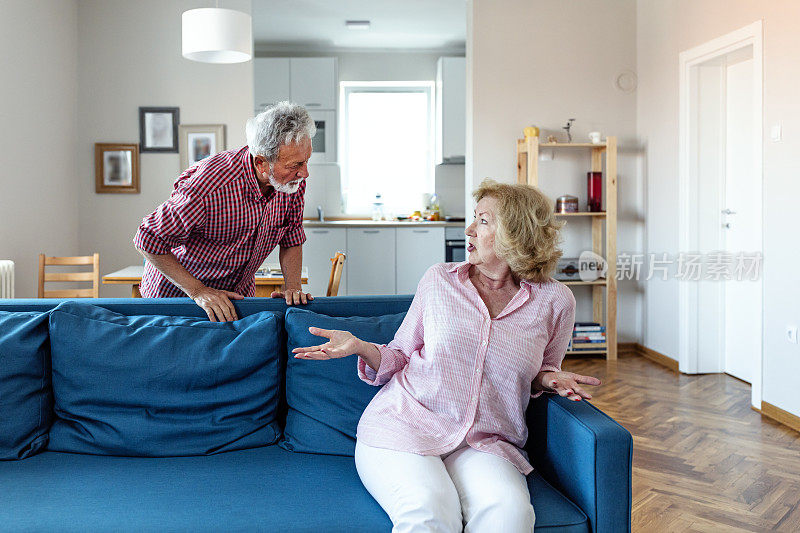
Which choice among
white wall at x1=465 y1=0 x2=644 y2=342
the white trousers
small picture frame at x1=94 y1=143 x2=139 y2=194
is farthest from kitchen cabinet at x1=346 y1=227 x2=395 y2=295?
the white trousers

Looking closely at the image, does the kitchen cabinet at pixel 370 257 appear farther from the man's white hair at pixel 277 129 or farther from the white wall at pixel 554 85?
the man's white hair at pixel 277 129

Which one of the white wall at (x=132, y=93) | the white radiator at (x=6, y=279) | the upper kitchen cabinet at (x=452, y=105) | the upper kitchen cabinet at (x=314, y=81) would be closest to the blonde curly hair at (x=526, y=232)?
the white radiator at (x=6, y=279)

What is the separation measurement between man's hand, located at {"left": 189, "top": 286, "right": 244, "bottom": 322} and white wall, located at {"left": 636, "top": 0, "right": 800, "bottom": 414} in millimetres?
3094

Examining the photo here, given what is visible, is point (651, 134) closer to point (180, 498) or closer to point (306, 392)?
point (306, 392)

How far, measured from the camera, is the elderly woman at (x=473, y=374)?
1644mm

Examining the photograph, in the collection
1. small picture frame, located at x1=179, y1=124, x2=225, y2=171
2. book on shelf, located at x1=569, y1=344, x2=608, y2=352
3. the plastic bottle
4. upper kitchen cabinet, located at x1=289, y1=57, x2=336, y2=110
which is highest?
upper kitchen cabinet, located at x1=289, y1=57, x2=336, y2=110

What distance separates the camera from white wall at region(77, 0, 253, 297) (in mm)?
6023

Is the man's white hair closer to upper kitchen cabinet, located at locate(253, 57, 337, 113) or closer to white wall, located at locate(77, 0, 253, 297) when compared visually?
white wall, located at locate(77, 0, 253, 297)

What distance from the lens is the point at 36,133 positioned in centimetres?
534

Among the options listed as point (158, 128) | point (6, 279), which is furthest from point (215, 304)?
point (158, 128)

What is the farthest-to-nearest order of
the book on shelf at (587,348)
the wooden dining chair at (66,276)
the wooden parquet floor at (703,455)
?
the book on shelf at (587,348) → the wooden dining chair at (66,276) → the wooden parquet floor at (703,455)

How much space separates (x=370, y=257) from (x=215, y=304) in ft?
16.7

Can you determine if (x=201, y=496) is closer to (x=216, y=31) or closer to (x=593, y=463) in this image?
(x=593, y=463)

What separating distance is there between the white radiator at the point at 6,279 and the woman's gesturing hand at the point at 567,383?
12.9 feet
